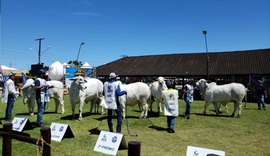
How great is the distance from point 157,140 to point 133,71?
26391mm

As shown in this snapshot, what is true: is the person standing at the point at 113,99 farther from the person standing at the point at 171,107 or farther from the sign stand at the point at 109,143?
the sign stand at the point at 109,143

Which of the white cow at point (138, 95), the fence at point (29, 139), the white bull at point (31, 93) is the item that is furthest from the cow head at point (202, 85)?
the fence at point (29, 139)

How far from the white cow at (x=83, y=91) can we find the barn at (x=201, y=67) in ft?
55.7

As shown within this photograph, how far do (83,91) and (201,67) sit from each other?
68.2 feet

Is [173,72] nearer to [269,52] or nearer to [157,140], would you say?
[269,52]

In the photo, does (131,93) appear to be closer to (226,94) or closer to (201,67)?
(226,94)

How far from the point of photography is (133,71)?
35188 millimetres

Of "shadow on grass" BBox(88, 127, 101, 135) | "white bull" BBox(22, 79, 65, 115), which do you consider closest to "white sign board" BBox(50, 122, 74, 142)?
"shadow on grass" BBox(88, 127, 101, 135)

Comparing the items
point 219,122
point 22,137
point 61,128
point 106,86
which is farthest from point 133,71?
point 22,137

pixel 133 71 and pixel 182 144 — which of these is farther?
pixel 133 71

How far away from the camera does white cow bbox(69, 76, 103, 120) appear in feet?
41.8

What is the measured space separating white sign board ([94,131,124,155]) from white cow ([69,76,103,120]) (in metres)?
7.15

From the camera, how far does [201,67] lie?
31.0 metres

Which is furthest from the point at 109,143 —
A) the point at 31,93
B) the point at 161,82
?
Result: the point at 31,93
